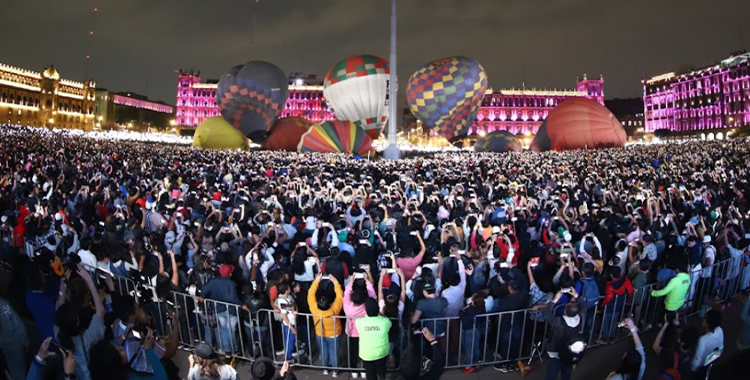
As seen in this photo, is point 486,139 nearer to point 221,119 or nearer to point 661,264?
point 221,119

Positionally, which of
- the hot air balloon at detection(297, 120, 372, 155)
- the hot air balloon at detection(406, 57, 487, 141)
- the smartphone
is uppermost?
the hot air balloon at detection(406, 57, 487, 141)

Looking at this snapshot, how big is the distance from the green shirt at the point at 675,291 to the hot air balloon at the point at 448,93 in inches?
1379

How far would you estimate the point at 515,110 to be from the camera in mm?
119125

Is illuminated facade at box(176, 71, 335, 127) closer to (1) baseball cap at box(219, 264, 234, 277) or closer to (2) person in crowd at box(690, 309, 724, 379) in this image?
(1) baseball cap at box(219, 264, 234, 277)

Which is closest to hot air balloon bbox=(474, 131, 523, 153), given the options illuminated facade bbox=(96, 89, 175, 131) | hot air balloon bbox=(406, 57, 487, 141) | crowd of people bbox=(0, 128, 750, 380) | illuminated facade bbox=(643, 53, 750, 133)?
hot air balloon bbox=(406, 57, 487, 141)

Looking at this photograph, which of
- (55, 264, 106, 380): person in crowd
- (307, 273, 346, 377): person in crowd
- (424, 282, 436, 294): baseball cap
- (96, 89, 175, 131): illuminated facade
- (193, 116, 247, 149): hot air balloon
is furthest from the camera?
(96, 89, 175, 131): illuminated facade

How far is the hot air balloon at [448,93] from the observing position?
41.0 meters

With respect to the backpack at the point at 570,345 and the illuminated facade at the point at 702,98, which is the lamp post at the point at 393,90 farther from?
the illuminated facade at the point at 702,98

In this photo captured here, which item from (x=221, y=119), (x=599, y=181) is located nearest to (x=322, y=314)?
(x=599, y=181)

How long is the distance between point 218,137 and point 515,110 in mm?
88434

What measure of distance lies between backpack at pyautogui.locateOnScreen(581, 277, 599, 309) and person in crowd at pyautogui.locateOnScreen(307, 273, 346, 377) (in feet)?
10.4

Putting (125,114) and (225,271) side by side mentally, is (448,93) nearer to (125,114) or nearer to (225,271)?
(225,271)

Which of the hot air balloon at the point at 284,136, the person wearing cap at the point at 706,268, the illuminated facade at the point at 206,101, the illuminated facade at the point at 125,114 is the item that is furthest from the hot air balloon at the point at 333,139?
the illuminated facade at the point at 125,114

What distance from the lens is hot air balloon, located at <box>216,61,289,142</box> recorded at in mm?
46438
